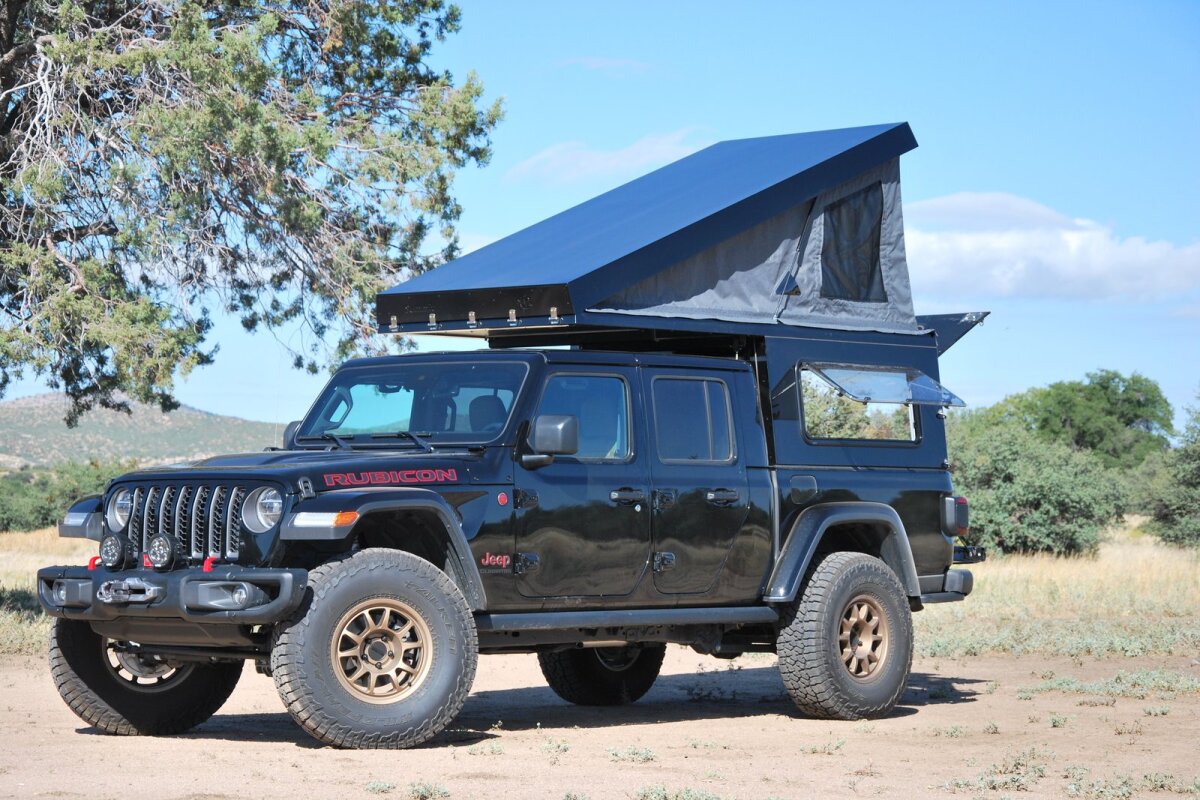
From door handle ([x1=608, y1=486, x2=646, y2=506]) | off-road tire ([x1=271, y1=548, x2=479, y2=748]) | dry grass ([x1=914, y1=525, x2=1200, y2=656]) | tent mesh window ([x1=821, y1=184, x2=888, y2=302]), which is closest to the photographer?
off-road tire ([x1=271, y1=548, x2=479, y2=748])

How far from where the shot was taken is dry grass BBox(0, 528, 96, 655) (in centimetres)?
1405

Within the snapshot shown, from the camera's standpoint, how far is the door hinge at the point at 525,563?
8.43 meters

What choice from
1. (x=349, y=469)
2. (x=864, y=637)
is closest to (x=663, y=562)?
(x=864, y=637)

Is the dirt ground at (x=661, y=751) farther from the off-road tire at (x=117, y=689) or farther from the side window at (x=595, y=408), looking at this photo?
the side window at (x=595, y=408)

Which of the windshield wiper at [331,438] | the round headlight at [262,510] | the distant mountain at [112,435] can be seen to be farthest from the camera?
the distant mountain at [112,435]

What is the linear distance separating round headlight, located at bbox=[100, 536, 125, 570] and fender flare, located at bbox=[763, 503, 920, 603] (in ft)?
12.4

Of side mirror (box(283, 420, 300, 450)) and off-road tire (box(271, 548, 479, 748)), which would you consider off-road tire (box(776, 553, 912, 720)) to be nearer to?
off-road tire (box(271, 548, 479, 748))

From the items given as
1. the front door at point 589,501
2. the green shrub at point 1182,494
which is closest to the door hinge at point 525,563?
the front door at point 589,501

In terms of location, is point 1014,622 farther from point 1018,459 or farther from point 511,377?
point 1018,459

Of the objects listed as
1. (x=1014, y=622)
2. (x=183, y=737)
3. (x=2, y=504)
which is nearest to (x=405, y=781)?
(x=183, y=737)

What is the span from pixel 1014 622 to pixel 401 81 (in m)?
9.07

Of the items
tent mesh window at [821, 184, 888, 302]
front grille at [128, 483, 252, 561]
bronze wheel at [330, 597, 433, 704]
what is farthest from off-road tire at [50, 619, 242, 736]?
tent mesh window at [821, 184, 888, 302]

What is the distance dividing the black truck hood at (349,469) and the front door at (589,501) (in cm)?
26

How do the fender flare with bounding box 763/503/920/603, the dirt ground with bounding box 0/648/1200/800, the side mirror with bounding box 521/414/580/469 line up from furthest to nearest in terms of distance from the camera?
the fender flare with bounding box 763/503/920/603 → the side mirror with bounding box 521/414/580/469 → the dirt ground with bounding box 0/648/1200/800
